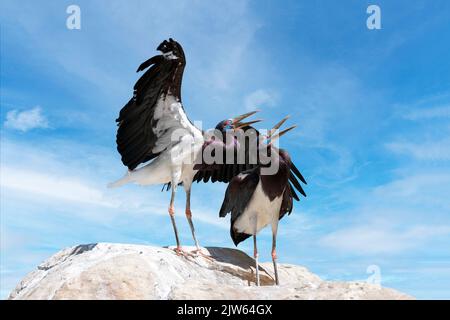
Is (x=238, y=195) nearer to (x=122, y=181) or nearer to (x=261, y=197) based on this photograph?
(x=261, y=197)

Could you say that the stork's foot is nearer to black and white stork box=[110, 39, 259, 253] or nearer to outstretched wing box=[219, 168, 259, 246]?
black and white stork box=[110, 39, 259, 253]

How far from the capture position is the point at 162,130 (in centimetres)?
832

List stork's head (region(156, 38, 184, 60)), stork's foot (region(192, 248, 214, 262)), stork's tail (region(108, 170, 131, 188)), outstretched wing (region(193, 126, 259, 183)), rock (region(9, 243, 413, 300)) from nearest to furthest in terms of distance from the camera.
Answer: rock (region(9, 243, 413, 300)) → stork's head (region(156, 38, 184, 60)) → stork's foot (region(192, 248, 214, 262)) → outstretched wing (region(193, 126, 259, 183)) → stork's tail (region(108, 170, 131, 188))

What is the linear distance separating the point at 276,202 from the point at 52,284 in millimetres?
3595

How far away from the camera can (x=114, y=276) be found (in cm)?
556

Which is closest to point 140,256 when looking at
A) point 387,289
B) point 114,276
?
point 114,276

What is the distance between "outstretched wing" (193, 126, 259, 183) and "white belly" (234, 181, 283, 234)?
0.64 meters

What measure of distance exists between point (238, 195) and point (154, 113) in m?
2.08

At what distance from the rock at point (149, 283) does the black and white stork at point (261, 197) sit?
0.97m

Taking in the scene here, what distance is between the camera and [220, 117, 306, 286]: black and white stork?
7.34 metres

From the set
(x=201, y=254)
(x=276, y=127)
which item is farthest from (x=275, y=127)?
(x=201, y=254)

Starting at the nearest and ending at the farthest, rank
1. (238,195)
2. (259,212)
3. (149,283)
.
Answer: (149,283) → (259,212) → (238,195)

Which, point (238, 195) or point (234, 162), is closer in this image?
point (238, 195)

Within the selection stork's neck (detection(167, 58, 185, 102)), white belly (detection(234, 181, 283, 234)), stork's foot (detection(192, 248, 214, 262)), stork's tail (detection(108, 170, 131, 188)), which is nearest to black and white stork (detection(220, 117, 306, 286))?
white belly (detection(234, 181, 283, 234))
